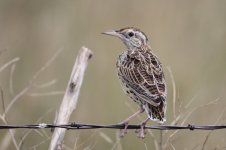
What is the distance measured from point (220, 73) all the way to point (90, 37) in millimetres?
1715

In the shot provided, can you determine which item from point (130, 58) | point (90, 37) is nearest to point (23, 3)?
point (90, 37)

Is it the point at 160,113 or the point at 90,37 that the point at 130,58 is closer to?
the point at 160,113

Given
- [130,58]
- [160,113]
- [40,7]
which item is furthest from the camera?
[40,7]

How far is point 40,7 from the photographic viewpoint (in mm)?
13641

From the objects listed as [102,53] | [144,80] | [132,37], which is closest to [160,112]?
[144,80]

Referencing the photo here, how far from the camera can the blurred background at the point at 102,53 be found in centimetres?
1213

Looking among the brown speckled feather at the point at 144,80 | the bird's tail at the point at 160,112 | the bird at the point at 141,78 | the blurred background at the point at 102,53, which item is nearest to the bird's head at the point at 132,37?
the bird at the point at 141,78

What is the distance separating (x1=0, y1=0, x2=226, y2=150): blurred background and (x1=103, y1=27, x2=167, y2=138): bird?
1.71 m

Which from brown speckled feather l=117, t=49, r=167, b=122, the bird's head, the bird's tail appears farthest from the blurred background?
the bird's tail

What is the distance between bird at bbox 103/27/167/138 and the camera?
8961 mm

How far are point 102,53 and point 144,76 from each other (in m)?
3.78

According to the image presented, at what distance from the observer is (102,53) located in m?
13.0

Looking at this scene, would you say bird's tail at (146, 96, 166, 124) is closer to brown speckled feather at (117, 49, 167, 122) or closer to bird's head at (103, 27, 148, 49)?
brown speckled feather at (117, 49, 167, 122)

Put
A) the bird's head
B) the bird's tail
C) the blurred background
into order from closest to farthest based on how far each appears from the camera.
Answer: the bird's tail, the bird's head, the blurred background
